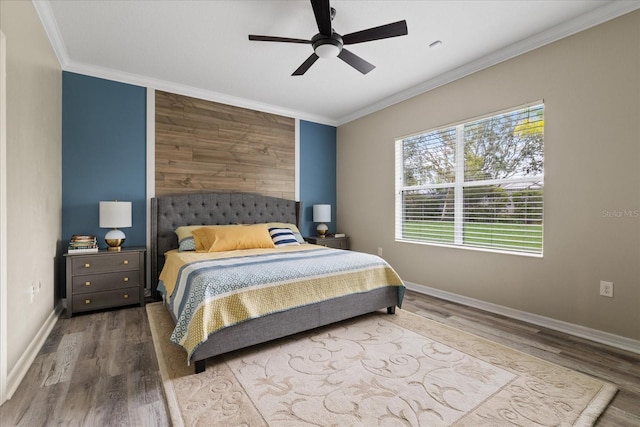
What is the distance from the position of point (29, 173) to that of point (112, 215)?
1.00 m

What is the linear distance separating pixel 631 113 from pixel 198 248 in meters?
4.01

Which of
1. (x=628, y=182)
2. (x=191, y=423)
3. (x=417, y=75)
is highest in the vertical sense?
(x=417, y=75)

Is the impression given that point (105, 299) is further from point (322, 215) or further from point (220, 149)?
point (322, 215)

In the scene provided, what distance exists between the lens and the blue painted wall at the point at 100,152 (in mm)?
3262

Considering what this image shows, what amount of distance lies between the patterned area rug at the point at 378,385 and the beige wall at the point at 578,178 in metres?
0.86

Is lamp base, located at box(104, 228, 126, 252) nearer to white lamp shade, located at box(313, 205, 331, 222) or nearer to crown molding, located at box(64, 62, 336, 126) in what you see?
crown molding, located at box(64, 62, 336, 126)

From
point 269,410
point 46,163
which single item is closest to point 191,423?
point 269,410

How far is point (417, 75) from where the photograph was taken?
3553 millimetres

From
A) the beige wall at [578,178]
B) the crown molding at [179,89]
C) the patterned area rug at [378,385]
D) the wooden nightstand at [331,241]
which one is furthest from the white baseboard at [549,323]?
the crown molding at [179,89]

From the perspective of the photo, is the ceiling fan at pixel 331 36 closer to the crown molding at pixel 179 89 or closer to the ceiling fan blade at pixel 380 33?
the ceiling fan blade at pixel 380 33

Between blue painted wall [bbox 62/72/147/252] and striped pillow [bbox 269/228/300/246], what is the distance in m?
1.55

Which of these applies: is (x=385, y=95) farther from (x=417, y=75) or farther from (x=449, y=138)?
(x=449, y=138)

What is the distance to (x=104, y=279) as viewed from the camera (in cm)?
308

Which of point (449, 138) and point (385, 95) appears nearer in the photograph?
point (449, 138)
